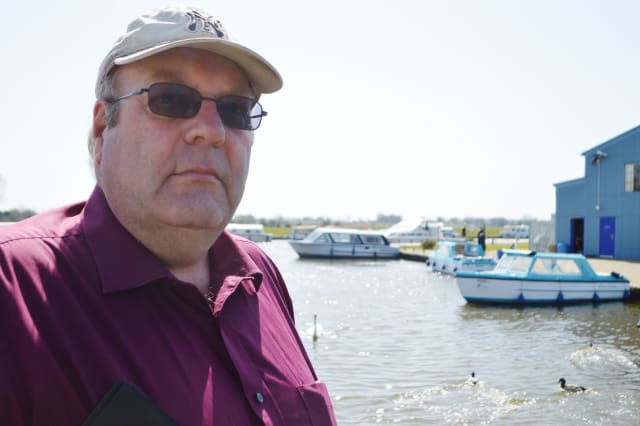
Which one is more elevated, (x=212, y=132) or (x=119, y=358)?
(x=212, y=132)

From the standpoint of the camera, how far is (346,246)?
172 ft

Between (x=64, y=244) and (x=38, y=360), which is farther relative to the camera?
(x=64, y=244)

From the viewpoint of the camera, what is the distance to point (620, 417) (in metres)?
10.2

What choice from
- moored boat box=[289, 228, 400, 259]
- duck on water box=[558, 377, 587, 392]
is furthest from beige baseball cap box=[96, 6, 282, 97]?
moored boat box=[289, 228, 400, 259]

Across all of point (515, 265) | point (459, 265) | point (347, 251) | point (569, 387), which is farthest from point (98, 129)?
point (347, 251)

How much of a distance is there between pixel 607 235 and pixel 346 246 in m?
22.6

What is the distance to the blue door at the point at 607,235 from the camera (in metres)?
35.5

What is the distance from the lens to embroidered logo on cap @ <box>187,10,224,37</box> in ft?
5.85

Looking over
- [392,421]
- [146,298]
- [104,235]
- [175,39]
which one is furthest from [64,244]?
[392,421]

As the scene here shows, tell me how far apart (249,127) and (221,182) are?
0.90 feet

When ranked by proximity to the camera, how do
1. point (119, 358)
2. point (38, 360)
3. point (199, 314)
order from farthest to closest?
point (199, 314) → point (119, 358) → point (38, 360)

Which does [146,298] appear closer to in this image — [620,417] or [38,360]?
[38,360]

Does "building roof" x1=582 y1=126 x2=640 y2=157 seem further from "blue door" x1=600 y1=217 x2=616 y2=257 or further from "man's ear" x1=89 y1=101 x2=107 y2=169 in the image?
"man's ear" x1=89 y1=101 x2=107 y2=169

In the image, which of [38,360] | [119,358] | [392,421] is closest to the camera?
[38,360]
